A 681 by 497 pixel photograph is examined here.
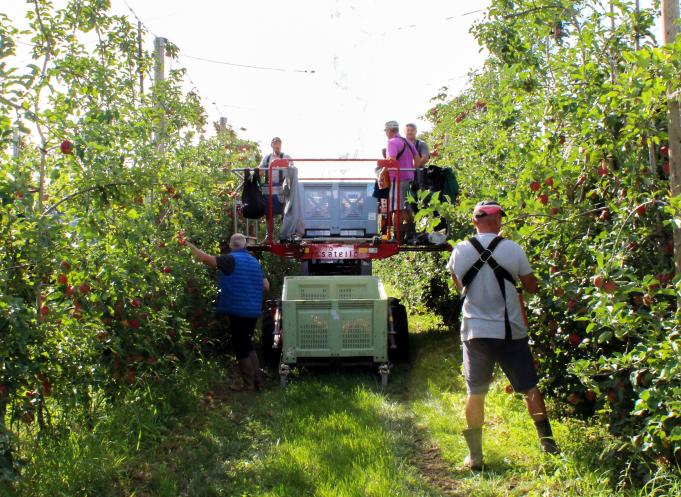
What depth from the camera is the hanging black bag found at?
9.63 m

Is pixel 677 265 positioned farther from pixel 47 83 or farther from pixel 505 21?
pixel 47 83

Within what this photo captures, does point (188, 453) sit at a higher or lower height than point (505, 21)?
lower

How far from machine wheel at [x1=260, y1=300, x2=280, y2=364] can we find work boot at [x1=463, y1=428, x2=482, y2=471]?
4.23 m

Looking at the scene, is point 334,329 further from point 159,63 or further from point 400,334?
point 159,63

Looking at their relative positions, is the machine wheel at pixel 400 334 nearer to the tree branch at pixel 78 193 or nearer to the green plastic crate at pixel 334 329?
the green plastic crate at pixel 334 329

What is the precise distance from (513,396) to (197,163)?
5478 mm

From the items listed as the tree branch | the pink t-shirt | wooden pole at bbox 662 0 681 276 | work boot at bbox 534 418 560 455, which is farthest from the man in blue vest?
wooden pole at bbox 662 0 681 276

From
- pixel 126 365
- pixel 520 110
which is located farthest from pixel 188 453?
pixel 520 110

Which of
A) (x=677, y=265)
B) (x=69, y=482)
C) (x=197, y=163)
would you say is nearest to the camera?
(x=677, y=265)

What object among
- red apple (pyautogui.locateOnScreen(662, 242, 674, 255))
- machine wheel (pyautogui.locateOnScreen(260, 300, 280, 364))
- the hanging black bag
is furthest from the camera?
the hanging black bag

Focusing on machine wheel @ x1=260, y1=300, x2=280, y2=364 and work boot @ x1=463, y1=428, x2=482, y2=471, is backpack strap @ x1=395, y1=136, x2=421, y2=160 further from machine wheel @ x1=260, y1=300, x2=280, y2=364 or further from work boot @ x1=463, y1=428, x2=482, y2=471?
work boot @ x1=463, y1=428, x2=482, y2=471

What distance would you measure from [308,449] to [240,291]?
2.88 metres

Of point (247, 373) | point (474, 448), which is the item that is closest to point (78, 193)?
point (474, 448)

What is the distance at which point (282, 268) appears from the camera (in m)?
15.2
